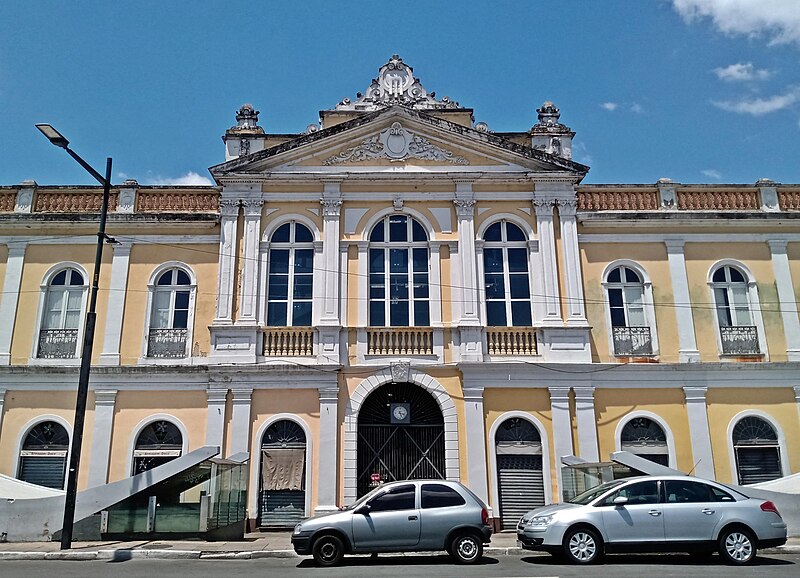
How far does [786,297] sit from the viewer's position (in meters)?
19.2

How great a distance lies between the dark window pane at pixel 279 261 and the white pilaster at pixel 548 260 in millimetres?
6804

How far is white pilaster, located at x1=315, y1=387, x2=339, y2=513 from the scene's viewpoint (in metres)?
16.9

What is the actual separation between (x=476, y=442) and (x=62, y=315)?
11.5 m

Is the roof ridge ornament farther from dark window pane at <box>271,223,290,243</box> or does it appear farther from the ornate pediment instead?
dark window pane at <box>271,223,290,243</box>

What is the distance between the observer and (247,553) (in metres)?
13.2

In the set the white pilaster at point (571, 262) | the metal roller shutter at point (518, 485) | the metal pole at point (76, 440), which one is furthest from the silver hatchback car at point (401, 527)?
the white pilaster at point (571, 262)

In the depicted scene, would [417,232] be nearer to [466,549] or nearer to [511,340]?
[511,340]

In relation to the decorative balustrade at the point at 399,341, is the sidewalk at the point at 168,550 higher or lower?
lower

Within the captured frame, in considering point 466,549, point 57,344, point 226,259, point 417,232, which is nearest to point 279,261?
point 226,259

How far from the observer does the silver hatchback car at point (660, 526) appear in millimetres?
11430

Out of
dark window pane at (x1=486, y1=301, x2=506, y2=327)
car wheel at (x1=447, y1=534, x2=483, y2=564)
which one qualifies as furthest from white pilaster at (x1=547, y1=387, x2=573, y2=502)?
car wheel at (x1=447, y1=534, x2=483, y2=564)

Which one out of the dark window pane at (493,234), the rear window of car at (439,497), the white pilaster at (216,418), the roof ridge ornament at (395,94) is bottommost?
the rear window of car at (439,497)

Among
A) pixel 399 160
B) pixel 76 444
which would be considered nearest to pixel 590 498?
pixel 76 444

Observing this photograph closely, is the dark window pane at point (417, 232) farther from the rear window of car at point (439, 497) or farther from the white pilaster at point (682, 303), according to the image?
the rear window of car at point (439, 497)
